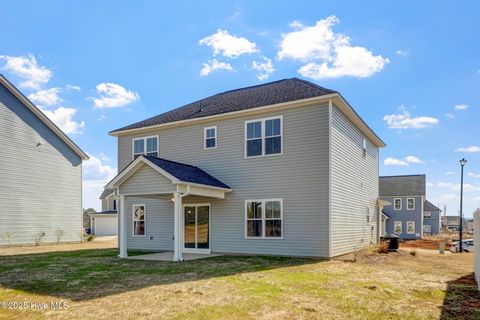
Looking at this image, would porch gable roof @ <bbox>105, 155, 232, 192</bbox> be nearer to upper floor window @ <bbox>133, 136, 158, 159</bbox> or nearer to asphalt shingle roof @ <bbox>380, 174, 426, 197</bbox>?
upper floor window @ <bbox>133, 136, 158, 159</bbox>

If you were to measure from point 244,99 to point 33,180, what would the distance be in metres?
13.3

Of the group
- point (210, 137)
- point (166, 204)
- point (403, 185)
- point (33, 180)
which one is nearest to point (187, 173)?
point (210, 137)

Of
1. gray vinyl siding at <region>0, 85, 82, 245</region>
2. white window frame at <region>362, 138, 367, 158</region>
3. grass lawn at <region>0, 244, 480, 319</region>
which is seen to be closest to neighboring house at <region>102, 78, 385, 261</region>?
white window frame at <region>362, 138, 367, 158</region>

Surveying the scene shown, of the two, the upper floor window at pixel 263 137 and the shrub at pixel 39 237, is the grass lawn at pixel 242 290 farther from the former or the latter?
A: the shrub at pixel 39 237

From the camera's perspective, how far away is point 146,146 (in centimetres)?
1839

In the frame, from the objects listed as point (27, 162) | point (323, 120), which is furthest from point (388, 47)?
point (27, 162)

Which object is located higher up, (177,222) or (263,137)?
(263,137)

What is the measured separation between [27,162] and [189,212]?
35.3 ft

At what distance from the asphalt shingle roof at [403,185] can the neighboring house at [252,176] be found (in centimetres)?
2496

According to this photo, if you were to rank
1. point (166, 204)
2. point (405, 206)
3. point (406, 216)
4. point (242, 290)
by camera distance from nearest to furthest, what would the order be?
point (242, 290) < point (166, 204) < point (406, 216) < point (405, 206)

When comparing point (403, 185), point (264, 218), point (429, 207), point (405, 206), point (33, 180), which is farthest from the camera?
point (429, 207)

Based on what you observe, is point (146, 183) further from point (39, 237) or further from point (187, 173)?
point (39, 237)

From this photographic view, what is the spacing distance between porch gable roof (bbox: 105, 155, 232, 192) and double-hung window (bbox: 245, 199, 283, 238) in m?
1.32

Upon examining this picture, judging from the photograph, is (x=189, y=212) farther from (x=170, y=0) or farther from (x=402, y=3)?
(x=402, y=3)
